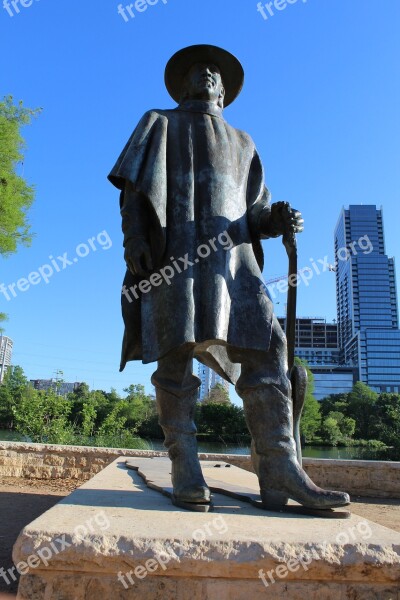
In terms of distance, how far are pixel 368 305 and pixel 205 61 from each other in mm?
115008

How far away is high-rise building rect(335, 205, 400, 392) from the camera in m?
104

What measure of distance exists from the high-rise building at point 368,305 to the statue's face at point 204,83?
99.5m

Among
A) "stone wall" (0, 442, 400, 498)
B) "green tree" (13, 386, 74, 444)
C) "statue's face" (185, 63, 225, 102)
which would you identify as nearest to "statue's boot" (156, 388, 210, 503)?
"statue's face" (185, 63, 225, 102)

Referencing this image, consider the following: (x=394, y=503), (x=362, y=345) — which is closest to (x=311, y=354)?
(x=362, y=345)

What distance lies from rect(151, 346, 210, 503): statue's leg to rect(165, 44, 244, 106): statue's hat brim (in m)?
1.91

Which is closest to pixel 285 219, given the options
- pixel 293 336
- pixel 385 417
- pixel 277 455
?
pixel 293 336

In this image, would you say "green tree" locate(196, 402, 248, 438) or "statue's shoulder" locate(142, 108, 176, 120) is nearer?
"statue's shoulder" locate(142, 108, 176, 120)

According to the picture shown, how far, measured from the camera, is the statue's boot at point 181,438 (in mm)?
2344

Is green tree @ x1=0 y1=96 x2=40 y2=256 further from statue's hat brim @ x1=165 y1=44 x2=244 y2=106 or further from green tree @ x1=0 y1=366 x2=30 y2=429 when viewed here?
green tree @ x1=0 y1=366 x2=30 y2=429

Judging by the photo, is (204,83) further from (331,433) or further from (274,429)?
(331,433)

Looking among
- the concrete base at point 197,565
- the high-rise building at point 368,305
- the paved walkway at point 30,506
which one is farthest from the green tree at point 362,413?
the concrete base at point 197,565

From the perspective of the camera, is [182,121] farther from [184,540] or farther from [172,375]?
[184,540]

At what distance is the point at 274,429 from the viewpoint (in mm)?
2422

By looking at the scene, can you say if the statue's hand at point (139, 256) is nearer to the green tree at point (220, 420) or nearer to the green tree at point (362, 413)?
the green tree at point (220, 420)
